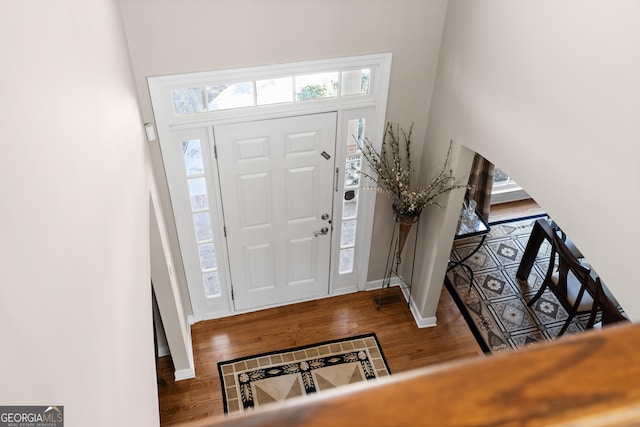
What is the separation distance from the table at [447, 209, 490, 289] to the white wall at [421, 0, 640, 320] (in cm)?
179

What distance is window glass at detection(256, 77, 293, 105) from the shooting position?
12.9 feet

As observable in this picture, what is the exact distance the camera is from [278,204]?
4559 mm

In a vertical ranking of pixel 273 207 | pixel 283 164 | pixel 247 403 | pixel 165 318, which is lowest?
pixel 247 403

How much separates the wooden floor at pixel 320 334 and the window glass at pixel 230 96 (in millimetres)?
2038

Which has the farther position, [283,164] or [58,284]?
[283,164]

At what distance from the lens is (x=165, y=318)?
4.30 metres

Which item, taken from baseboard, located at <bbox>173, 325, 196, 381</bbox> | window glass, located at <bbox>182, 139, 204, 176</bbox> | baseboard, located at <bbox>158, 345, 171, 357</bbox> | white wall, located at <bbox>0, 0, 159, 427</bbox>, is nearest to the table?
window glass, located at <bbox>182, 139, 204, 176</bbox>

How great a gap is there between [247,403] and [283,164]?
1.87 metres

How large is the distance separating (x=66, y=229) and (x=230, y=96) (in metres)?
2.57

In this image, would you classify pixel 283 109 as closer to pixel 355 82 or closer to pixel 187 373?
pixel 355 82

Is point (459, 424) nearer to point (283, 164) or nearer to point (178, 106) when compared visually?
point (178, 106)

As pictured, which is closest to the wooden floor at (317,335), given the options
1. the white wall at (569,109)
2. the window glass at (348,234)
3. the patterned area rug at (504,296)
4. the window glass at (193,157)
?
the patterned area rug at (504,296)

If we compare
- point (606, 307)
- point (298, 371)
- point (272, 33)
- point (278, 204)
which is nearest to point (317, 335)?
point (298, 371)

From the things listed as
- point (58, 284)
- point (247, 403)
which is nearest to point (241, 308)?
point (247, 403)
